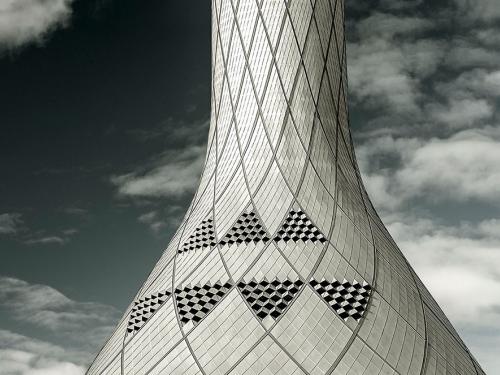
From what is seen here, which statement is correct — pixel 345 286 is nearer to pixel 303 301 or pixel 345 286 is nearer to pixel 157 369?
pixel 303 301

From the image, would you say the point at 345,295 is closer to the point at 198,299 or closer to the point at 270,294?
the point at 270,294

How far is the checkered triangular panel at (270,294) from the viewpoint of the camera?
25.9 metres

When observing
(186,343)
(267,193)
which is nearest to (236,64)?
(267,193)

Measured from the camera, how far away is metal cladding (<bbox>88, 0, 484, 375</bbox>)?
25.3 metres

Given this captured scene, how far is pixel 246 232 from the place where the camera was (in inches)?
1121

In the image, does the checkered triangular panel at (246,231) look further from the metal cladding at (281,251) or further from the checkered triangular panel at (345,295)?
the checkered triangular panel at (345,295)

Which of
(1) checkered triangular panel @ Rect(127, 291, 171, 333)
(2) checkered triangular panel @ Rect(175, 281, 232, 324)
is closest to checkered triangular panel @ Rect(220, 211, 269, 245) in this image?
(2) checkered triangular panel @ Rect(175, 281, 232, 324)

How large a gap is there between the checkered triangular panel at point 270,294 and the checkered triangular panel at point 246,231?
7.47 ft

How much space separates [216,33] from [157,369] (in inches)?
693

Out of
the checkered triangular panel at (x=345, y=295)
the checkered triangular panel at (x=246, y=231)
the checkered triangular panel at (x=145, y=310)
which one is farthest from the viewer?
the checkered triangular panel at (x=246, y=231)

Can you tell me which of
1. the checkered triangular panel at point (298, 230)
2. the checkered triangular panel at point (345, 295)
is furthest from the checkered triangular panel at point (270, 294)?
the checkered triangular panel at point (298, 230)

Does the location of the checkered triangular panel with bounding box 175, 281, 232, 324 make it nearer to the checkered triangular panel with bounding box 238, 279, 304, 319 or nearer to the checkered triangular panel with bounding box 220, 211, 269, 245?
the checkered triangular panel with bounding box 238, 279, 304, 319

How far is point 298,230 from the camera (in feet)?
91.9

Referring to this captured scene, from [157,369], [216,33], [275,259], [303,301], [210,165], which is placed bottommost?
[157,369]
